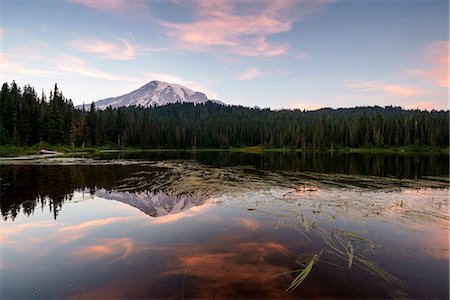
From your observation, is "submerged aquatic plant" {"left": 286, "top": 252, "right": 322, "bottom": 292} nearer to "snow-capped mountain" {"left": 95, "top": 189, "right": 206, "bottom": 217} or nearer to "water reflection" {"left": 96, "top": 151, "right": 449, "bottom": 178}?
"snow-capped mountain" {"left": 95, "top": 189, "right": 206, "bottom": 217}

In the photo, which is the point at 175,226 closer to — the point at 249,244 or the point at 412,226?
the point at 249,244

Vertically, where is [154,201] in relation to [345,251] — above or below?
above

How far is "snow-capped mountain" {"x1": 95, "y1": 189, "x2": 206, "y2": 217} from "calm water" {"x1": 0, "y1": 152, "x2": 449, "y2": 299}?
0.08m

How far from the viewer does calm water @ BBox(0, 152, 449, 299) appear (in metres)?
8.24

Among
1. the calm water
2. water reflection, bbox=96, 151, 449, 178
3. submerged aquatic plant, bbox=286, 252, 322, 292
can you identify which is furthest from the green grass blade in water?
water reflection, bbox=96, 151, 449, 178

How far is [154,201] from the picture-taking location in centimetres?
2014

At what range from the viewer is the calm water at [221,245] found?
27.0 feet

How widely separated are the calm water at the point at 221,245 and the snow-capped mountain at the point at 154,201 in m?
0.08

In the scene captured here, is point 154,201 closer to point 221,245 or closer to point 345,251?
point 221,245

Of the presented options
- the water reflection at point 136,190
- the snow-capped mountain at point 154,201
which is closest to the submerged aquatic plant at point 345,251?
the snow-capped mountain at point 154,201

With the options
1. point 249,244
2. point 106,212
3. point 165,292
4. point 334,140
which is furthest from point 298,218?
point 334,140

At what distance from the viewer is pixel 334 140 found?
547ft

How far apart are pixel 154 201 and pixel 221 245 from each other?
32.1 feet

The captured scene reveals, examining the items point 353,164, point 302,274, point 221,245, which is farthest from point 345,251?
point 353,164
